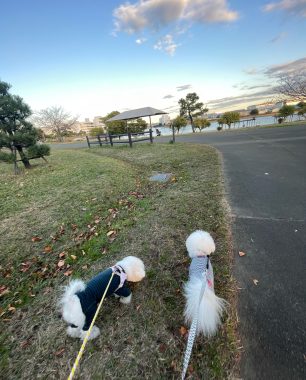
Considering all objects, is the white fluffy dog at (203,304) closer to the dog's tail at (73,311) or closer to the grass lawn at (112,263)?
the grass lawn at (112,263)

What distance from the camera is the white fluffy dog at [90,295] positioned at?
5.79 feet

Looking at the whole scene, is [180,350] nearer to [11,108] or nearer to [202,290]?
[202,290]

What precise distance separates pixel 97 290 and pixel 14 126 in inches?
377

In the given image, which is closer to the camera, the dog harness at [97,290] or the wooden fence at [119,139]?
the dog harness at [97,290]

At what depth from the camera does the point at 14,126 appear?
8.83 meters

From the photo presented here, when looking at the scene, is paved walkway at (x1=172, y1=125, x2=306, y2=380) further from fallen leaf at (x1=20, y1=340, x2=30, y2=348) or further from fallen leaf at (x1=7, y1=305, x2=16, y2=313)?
fallen leaf at (x1=7, y1=305, x2=16, y2=313)

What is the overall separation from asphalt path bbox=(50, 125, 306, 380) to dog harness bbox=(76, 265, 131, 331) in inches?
47.9

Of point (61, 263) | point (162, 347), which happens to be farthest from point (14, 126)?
point (162, 347)

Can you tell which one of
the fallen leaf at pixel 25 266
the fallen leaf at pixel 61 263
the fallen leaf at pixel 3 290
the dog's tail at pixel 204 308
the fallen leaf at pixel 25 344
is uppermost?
the dog's tail at pixel 204 308

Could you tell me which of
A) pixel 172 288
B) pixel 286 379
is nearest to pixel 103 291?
pixel 172 288

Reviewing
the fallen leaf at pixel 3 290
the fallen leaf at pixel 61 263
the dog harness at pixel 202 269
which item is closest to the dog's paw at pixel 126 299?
the dog harness at pixel 202 269

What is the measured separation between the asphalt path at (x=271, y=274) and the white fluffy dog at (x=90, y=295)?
3.86ft

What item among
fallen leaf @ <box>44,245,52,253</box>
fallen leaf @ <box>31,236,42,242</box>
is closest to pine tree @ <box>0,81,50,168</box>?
fallen leaf @ <box>31,236,42,242</box>

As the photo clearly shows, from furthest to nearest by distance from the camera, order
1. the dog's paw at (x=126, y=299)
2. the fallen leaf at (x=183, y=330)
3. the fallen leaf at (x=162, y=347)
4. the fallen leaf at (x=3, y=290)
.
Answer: the fallen leaf at (x=3, y=290)
the dog's paw at (x=126, y=299)
the fallen leaf at (x=183, y=330)
the fallen leaf at (x=162, y=347)
